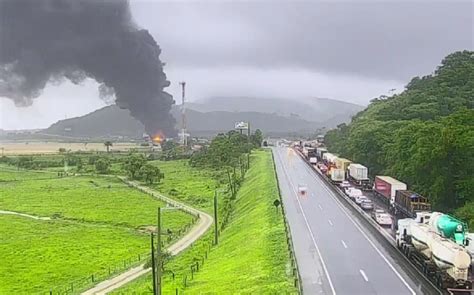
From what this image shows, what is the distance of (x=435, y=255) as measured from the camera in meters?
34.3

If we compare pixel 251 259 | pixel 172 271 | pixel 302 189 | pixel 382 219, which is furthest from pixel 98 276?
pixel 302 189

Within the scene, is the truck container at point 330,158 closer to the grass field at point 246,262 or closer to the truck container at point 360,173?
the truck container at point 360,173

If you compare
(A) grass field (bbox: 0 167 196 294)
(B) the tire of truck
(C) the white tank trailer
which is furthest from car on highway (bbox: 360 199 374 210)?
(B) the tire of truck

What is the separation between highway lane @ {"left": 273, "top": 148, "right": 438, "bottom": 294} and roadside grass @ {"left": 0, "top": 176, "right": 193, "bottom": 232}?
1952cm

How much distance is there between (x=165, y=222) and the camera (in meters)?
76.3

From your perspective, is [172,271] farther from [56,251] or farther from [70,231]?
[70,231]

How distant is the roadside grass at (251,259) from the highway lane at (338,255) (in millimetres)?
1236

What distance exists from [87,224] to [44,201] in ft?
75.1

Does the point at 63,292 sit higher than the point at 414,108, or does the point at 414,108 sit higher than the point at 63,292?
the point at 414,108

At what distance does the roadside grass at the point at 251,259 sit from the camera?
34250mm

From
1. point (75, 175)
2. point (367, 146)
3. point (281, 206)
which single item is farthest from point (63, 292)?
point (75, 175)

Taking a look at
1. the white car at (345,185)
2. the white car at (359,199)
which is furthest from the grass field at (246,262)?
the white car at (345,185)

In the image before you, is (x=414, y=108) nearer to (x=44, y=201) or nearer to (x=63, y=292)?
(x=44, y=201)

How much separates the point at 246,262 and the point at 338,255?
579cm
